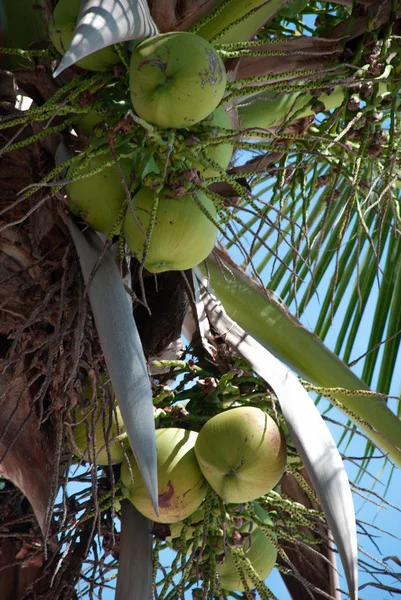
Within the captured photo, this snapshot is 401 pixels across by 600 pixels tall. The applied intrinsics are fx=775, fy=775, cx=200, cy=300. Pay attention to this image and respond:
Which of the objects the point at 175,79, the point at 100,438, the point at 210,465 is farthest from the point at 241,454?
the point at 175,79

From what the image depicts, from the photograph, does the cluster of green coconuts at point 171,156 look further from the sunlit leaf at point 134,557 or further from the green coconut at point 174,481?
the sunlit leaf at point 134,557

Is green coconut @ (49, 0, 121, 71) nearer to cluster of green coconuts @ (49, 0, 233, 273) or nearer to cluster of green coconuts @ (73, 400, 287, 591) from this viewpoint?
cluster of green coconuts @ (49, 0, 233, 273)

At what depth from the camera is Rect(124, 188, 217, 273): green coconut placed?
72 cm

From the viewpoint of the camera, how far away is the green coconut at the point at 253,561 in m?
0.93

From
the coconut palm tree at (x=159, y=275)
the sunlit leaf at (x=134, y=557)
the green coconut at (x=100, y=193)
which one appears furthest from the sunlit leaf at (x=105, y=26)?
the sunlit leaf at (x=134, y=557)

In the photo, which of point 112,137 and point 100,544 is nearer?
point 112,137

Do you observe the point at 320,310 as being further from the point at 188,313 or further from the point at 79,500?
the point at 79,500

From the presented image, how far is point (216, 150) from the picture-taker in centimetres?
75

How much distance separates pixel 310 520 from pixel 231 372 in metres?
0.24

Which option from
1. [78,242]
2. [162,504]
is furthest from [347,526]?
[78,242]

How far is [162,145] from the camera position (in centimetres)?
70

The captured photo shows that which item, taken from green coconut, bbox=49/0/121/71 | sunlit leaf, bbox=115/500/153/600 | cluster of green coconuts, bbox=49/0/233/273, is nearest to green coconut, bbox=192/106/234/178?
cluster of green coconuts, bbox=49/0/233/273

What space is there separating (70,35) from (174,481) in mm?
476

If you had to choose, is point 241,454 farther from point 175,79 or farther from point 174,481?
point 175,79
